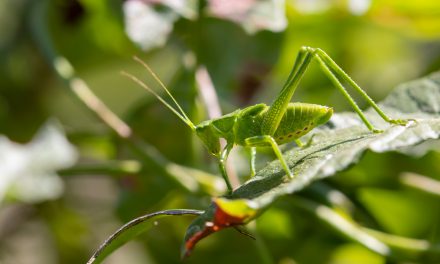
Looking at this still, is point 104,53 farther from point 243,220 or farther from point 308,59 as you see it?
point 243,220

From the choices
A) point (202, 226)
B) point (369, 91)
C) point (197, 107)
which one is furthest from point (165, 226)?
point (202, 226)

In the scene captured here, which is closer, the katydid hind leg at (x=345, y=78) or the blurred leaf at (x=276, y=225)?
the katydid hind leg at (x=345, y=78)

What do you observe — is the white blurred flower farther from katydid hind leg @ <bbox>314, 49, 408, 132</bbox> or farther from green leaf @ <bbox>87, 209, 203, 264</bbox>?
green leaf @ <bbox>87, 209, 203, 264</bbox>

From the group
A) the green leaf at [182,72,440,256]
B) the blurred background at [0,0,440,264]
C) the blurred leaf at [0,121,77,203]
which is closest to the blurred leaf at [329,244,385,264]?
the blurred background at [0,0,440,264]

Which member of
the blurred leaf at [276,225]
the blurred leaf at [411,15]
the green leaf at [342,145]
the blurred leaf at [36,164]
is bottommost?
the blurred leaf at [276,225]

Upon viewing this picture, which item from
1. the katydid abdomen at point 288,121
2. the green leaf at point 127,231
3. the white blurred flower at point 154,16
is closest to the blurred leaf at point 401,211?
the katydid abdomen at point 288,121

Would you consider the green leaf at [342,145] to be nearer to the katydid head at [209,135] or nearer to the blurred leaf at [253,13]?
the katydid head at [209,135]

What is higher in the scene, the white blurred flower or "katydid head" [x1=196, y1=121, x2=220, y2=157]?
the white blurred flower
